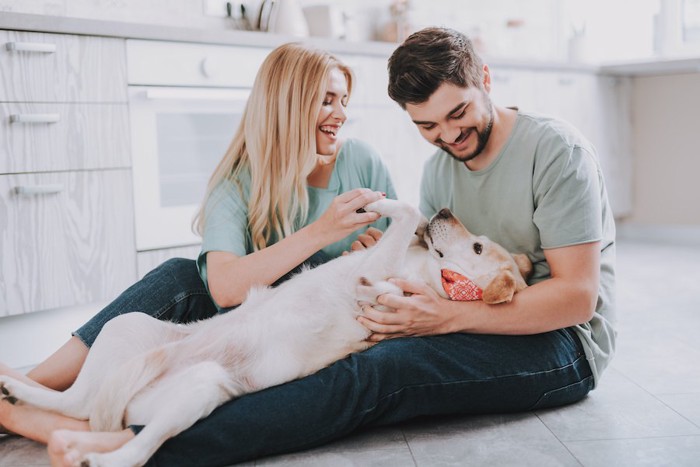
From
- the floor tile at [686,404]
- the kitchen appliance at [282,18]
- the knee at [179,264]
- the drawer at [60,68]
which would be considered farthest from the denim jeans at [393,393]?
the kitchen appliance at [282,18]

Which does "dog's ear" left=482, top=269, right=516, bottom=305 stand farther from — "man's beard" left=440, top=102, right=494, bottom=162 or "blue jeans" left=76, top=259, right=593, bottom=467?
"man's beard" left=440, top=102, right=494, bottom=162

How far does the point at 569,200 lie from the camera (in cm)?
168

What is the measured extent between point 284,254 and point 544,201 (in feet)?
2.08

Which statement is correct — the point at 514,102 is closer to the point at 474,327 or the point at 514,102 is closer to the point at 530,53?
the point at 530,53

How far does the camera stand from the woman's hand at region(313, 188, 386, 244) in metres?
1.71

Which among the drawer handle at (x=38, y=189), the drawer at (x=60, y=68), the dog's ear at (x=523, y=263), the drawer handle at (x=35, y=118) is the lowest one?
the dog's ear at (x=523, y=263)

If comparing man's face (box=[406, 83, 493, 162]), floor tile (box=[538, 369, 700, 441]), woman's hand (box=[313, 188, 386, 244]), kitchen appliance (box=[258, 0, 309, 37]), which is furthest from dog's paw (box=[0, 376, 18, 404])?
kitchen appliance (box=[258, 0, 309, 37])

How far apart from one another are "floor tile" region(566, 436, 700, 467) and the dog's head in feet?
1.24

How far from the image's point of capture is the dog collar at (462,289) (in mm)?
1751

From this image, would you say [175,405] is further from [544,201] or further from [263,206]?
[544,201]

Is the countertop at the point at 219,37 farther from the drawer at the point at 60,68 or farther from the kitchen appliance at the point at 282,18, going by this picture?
the kitchen appliance at the point at 282,18

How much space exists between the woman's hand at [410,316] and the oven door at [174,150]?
1.19 metres

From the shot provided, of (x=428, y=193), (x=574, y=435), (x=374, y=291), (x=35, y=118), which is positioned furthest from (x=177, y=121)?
(x=574, y=435)

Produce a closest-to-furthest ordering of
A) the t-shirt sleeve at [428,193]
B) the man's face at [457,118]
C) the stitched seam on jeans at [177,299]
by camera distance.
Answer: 1. the man's face at [457,118]
2. the stitched seam on jeans at [177,299]
3. the t-shirt sleeve at [428,193]
